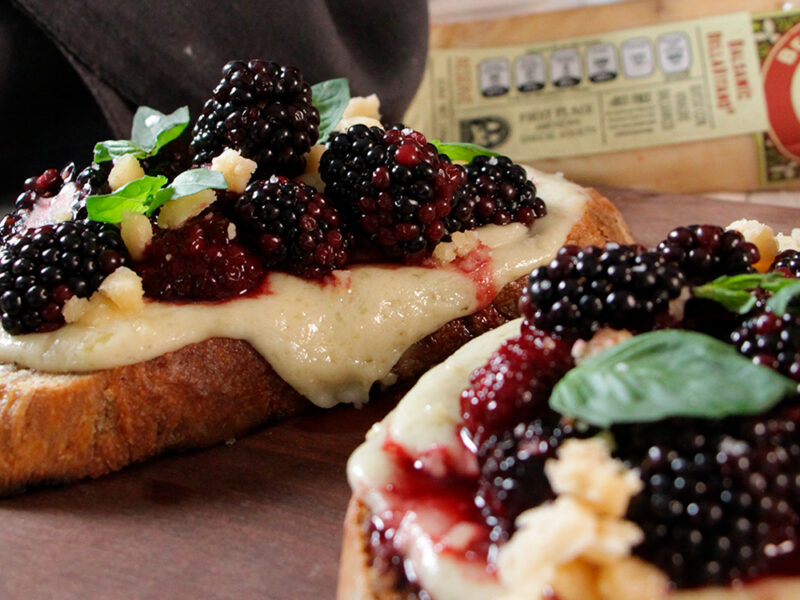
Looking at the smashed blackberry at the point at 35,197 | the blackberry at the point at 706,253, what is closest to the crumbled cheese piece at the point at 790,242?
the blackberry at the point at 706,253

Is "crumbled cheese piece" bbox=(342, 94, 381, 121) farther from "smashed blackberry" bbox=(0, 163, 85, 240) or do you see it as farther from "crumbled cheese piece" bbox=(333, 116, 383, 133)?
"smashed blackberry" bbox=(0, 163, 85, 240)

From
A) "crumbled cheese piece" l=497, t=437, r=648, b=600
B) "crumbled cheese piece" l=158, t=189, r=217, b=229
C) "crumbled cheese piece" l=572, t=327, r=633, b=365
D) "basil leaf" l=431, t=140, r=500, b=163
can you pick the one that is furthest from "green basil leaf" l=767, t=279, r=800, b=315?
"crumbled cheese piece" l=158, t=189, r=217, b=229

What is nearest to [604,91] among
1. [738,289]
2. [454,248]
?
[454,248]

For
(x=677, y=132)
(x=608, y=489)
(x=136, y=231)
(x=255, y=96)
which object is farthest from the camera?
(x=677, y=132)

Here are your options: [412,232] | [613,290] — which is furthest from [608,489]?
[412,232]

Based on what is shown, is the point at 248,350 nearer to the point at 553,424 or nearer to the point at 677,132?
the point at 553,424
